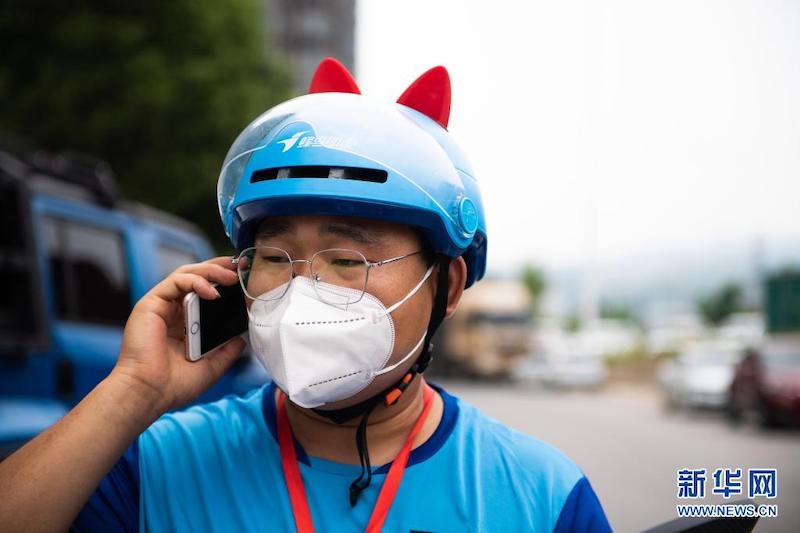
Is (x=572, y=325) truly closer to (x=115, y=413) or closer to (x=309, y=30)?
(x=309, y=30)

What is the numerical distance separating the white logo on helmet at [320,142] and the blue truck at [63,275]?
226cm

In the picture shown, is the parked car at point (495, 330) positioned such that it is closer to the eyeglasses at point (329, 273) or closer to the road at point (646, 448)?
the road at point (646, 448)

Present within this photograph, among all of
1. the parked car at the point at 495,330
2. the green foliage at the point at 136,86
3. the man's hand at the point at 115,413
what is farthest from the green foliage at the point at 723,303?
the man's hand at the point at 115,413

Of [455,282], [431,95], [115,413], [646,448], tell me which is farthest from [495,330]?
[115,413]

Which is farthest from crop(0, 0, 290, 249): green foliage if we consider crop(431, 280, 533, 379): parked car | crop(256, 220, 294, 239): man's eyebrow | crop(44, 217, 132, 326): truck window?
crop(431, 280, 533, 379): parked car

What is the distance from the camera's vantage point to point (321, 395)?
187 cm

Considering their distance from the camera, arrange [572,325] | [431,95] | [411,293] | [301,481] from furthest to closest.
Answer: [572,325], [431,95], [411,293], [301,481]

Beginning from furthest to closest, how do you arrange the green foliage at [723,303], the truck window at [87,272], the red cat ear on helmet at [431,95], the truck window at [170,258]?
1. the green foliage at [723,303]
2. the truck window at [170,258]
3. the truck window at [87,272]
4. the red cat ear on helmet at [431,95]

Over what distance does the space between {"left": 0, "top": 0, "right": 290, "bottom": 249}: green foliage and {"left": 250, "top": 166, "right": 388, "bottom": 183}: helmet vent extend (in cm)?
988

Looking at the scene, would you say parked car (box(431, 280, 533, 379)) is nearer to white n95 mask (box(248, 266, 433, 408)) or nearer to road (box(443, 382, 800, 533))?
road (box(443, 382, 800, 533))

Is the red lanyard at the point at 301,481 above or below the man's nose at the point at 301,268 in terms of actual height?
below

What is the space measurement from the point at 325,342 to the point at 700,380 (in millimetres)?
17804

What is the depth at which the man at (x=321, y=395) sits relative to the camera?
1.76 meters

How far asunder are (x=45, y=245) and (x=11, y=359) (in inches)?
32.9
